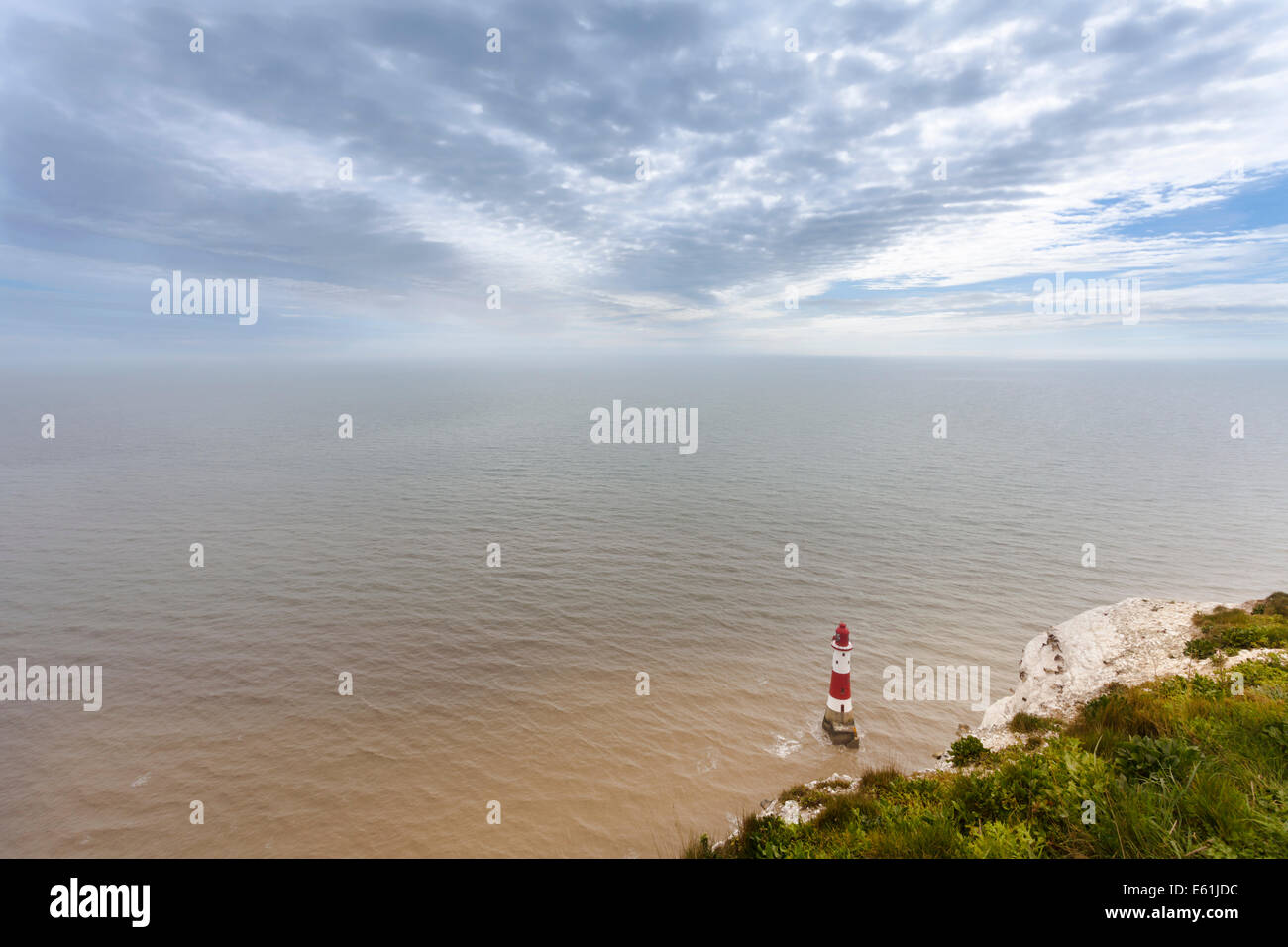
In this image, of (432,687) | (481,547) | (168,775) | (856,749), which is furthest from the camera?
(481,547)

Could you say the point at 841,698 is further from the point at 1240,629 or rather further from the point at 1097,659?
the point at 1240,629

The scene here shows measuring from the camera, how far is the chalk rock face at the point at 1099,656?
1334cm

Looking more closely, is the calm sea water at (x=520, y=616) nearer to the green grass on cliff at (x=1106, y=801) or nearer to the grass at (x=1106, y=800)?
the grass at (x=1106, y=800)

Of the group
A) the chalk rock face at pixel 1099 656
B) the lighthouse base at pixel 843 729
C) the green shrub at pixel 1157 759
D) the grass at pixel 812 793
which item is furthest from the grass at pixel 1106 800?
the lighthouse base at pixel 843 729

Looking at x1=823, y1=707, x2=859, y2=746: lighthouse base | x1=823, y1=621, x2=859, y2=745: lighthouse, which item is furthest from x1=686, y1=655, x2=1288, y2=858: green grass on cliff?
x1=823, y1=707, x2=859, y2=746: lighthouse base

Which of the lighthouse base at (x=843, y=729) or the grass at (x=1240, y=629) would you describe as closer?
the grass at (x=1240, y=629)

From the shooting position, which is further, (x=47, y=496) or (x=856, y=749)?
(x=47, y=496)
